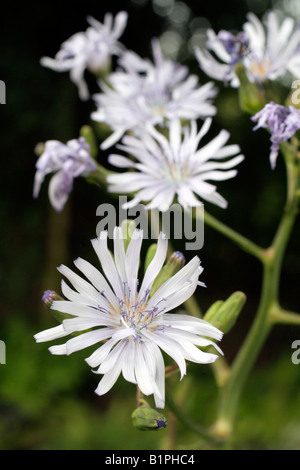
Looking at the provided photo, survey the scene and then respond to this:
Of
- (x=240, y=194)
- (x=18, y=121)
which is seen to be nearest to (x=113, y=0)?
(x=18, y=121)

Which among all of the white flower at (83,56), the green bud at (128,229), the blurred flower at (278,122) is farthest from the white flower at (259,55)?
the green bud at (128,229)

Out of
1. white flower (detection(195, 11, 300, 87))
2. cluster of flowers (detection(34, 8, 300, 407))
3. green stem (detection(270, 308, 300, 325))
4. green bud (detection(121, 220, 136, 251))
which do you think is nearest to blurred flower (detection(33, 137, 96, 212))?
cluster of flowers (detection(34, 8, 300, 407))

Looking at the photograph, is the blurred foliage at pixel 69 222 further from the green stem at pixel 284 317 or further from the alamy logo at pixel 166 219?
the alamy logo at pixel 166 219

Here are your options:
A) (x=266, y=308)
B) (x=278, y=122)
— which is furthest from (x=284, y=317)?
(x=278, y=122)

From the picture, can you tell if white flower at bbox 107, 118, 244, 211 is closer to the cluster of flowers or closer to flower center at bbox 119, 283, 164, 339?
the cluster of flowers

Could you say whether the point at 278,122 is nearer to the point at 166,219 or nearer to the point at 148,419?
the point at 166,219

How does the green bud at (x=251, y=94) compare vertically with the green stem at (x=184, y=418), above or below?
above
